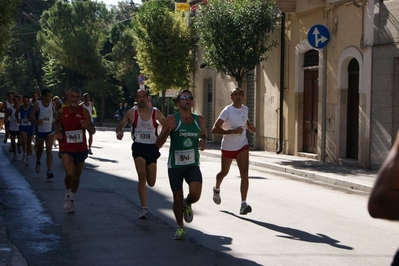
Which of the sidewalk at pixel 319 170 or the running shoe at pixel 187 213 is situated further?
the sidewalk at pixel 319 170

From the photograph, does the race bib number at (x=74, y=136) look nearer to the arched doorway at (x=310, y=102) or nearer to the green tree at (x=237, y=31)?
the arched doorway at (x=310, y=102)

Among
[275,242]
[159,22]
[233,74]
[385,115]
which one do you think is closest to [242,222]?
[275,242]

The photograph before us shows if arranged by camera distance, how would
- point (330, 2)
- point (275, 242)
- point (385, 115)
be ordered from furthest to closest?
point (330, 2) → point (385, 115) → point (275, 242)

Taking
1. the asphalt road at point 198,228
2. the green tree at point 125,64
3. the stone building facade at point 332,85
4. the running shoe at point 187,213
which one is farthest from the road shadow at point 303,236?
the green tree at point 125,64

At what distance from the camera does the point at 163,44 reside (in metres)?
32.3

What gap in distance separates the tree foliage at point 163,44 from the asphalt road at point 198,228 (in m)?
18.4

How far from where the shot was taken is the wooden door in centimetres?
2175

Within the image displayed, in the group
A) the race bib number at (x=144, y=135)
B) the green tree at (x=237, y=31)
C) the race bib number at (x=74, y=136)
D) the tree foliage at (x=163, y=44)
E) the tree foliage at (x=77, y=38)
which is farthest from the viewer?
the tree foliage at (x=77, y=38)

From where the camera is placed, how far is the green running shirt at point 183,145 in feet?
27.6

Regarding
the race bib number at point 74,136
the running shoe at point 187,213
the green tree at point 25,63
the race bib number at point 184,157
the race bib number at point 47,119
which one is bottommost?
the running shoe at point 187,213

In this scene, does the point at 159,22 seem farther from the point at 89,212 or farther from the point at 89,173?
the point at 89,212

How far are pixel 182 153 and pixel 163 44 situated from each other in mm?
24341

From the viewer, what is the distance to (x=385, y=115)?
17375 millimetres

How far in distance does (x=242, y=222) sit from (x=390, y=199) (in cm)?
759
